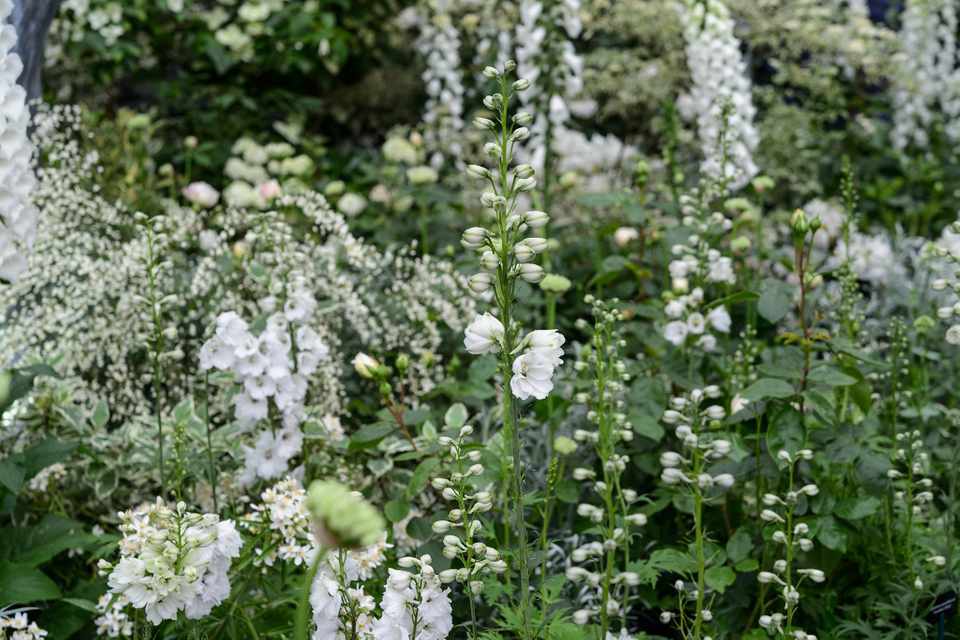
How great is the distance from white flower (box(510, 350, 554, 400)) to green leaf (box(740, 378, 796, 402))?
0.81 m

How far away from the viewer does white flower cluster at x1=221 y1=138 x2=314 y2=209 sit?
4.04 metres

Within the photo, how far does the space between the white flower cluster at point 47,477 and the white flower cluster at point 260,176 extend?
3.99 feet

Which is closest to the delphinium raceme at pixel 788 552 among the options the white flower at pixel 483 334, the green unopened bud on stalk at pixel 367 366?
the white flower at pixel 483 334

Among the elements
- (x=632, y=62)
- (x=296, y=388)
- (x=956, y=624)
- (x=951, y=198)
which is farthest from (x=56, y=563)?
(x=951, y=198)

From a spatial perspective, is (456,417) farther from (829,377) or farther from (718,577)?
(829,377)

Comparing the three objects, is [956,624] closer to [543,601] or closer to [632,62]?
[543,601]

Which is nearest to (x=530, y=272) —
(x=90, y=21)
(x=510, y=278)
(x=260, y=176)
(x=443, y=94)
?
(x=510, y=278)

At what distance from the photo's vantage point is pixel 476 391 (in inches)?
113

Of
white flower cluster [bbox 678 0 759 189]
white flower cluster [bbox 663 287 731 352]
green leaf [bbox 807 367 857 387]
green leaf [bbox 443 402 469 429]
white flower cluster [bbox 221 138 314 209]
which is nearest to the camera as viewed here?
green leaf [bbox 807 367 857 387]

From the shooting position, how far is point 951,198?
5941 mm

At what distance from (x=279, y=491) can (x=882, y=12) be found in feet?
25.1

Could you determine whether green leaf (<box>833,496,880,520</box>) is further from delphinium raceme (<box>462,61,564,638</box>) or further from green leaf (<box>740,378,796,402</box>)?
delphinium raceme (<box>462,61,564,638</box>)

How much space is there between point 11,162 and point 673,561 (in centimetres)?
173

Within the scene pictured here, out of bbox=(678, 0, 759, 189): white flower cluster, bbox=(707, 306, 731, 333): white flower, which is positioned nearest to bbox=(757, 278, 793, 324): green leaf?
bbox=(707, 306, 731, 333): white flower
